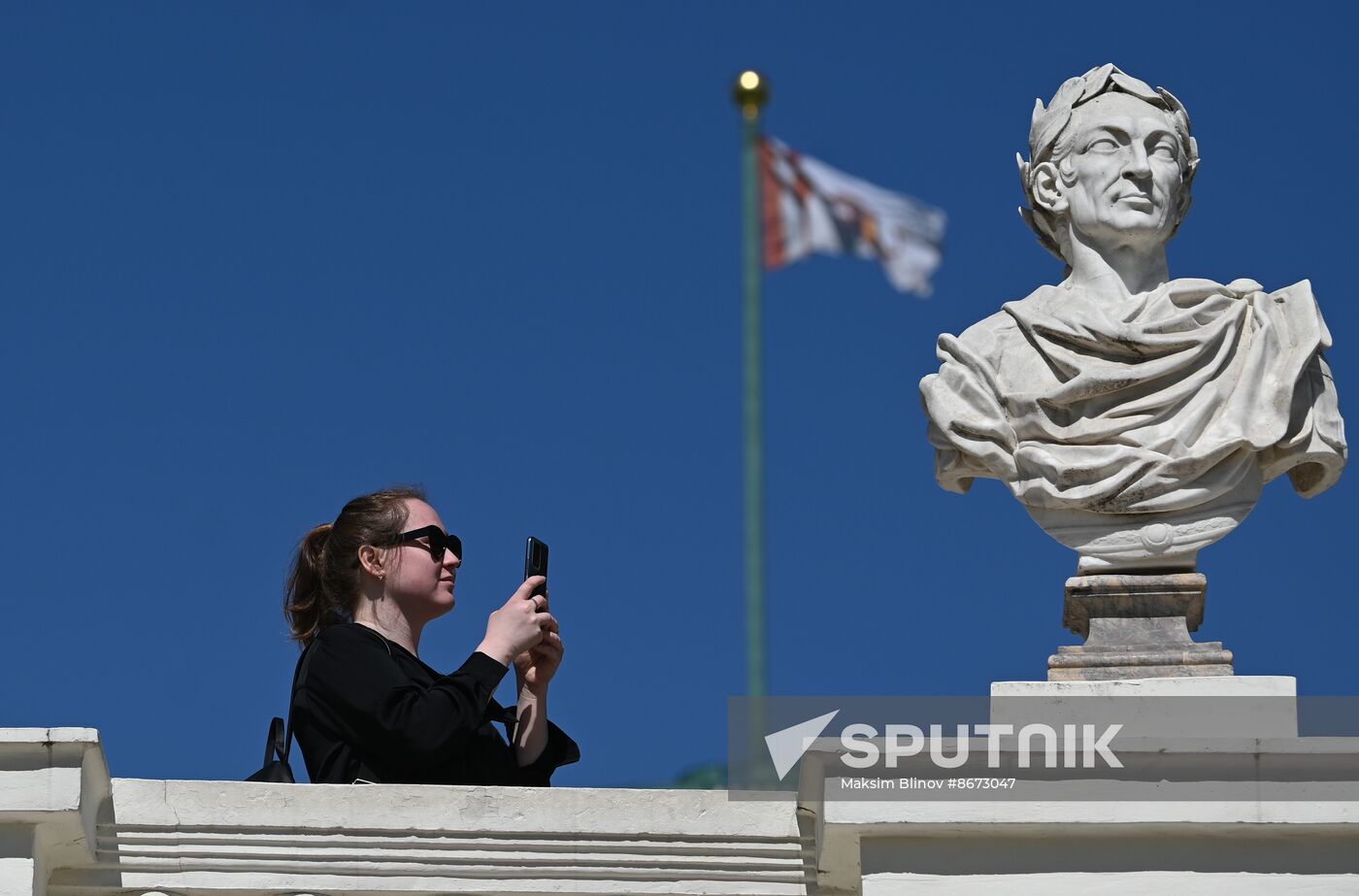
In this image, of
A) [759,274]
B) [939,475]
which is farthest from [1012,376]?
[759,274]

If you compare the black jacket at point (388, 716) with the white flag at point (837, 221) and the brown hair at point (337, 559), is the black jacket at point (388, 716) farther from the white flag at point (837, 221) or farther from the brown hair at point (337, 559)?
the white flag at point (837, 221)

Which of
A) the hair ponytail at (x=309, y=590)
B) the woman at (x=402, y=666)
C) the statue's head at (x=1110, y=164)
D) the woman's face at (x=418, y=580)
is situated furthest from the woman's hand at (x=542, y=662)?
the statue's head at (x=1110, y=164)

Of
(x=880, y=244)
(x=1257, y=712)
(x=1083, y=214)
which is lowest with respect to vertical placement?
(x=1257, y=712)

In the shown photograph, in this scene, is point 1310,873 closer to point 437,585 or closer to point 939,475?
point 939,475

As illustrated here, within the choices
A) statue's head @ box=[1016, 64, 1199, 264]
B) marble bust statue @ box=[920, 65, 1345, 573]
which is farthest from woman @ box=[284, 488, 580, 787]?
statue's head @ box=[1016, 64, 1199, 264]

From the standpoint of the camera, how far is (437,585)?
8.35 m

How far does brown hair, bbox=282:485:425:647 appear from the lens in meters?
8.38

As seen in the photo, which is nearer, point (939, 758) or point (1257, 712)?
point (939, 758)

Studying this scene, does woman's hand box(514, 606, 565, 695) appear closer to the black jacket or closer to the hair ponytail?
the black jacket

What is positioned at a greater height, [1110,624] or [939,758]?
[1110,624]

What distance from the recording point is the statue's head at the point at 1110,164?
880 cm

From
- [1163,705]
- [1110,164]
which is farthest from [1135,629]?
[1110,164]

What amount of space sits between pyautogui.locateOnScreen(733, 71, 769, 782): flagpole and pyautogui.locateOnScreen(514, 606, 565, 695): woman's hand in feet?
30.3

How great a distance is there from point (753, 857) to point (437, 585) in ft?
4.70
